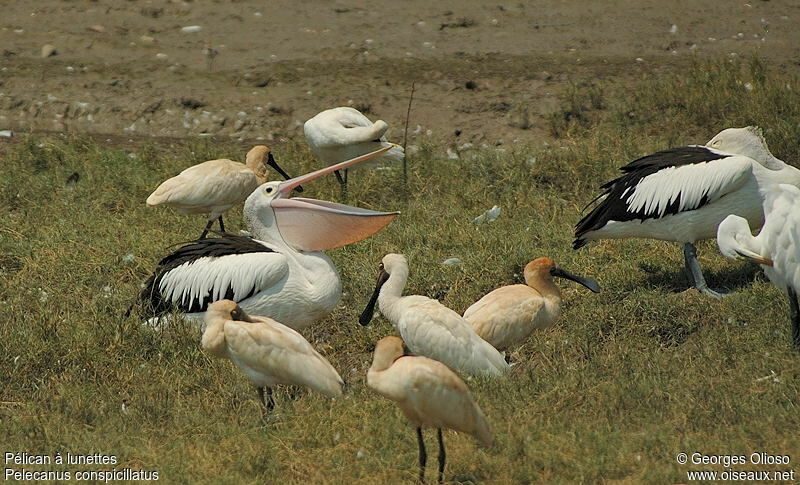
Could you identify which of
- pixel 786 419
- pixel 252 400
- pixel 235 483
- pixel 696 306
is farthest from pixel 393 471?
pixel 696 306

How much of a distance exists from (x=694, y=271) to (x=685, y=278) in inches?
11.3

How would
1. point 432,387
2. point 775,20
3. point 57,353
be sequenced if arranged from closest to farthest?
point 432,387 < point 57,353 < point 775,20

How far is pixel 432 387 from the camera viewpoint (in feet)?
15.1

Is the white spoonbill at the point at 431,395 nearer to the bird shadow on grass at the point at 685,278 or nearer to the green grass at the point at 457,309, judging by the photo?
the green grass at the point at 457,309

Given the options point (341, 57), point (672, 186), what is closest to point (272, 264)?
point (672, 186)

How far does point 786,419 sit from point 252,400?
246cm

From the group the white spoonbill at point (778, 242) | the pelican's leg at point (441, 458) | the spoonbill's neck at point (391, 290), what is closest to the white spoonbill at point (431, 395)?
the pelican's leg at point (441, 458)

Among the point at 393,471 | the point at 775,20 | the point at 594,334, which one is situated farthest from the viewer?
the point at 775,20

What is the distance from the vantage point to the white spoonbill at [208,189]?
7941 millimetres

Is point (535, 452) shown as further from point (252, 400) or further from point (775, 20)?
point (775, 20)

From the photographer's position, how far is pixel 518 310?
249 inches

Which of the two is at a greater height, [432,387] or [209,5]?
[432,387]

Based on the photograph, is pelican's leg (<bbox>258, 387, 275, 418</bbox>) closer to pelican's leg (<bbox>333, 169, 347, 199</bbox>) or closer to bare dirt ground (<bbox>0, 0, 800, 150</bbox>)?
pelican's leg (<bbox>333, 169, 347, 199</bbox>)

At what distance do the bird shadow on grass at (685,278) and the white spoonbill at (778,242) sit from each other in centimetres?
107
